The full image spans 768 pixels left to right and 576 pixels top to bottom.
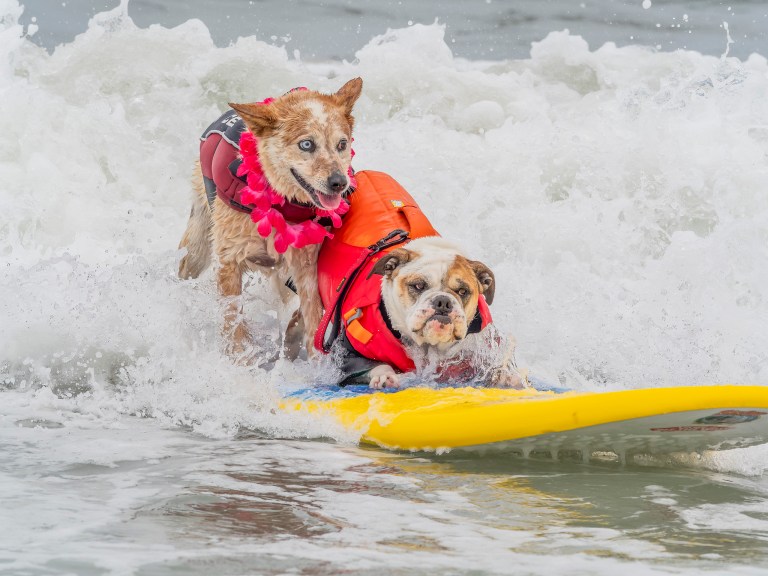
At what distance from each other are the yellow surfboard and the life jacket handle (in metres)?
0.78

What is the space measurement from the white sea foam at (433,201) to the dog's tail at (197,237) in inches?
13.3

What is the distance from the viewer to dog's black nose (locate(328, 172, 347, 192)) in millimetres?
5176

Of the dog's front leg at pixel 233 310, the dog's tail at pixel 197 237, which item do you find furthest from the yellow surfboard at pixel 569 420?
the dog's tail at pixel 197 237

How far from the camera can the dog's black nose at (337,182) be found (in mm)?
5176

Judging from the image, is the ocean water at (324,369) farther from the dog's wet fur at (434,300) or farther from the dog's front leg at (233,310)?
the dog's wet fur at (434,300)

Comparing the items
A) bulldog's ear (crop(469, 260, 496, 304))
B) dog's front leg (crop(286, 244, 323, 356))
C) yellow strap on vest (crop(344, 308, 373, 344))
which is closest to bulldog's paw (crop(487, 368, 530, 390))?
bulldog's ear (crop(469, 260, 496, 304))

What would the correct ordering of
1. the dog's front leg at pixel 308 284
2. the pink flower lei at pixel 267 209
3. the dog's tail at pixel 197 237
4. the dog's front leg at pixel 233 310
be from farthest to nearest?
the dog's tail at pixel 197 237
the dog's front leg at pixel 233 310
the dog's front leg at pixel 308 284
the pink flower lei at pixel 267 209

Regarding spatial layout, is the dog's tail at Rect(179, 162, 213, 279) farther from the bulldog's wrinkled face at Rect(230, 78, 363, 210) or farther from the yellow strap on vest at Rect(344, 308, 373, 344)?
the yellow strap on vest at Rect(344, 308, 373, 344)

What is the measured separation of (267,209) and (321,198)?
1.12ft

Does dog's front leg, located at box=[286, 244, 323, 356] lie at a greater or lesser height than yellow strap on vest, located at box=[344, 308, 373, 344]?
greater

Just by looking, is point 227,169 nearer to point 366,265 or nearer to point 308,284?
point 308,284

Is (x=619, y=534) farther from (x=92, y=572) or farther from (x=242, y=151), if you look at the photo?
(x=242, y=151)

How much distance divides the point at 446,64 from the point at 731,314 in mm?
6802

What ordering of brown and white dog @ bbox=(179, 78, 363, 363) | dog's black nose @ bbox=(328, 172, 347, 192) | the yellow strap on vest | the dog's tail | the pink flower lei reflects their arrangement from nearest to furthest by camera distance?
1. the yellow strap on vest
2. dog's black nose @ bbox=(328, 172, 347, 192)
3. brown and white dog @ bbox=(179, 78, 363, 363)
4. the pink flower lei
5. the dog's tail
